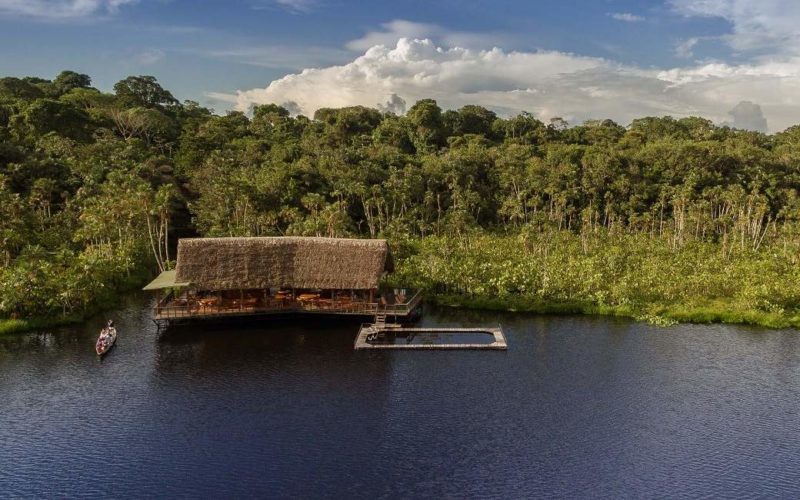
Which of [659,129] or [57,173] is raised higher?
[659,129]

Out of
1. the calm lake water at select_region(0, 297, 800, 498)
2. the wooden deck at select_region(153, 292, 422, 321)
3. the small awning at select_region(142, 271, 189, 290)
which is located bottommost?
the calm lake water at select_region(0, 297, 800, 498)

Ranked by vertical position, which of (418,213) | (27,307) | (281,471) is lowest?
(281,471)

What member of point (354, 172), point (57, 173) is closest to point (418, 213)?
point (354, 172)

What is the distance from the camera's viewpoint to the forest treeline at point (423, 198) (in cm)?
5006

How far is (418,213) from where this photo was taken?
79.7 m

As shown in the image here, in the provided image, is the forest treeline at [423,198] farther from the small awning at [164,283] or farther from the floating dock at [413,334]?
the floating dock at [413,334]

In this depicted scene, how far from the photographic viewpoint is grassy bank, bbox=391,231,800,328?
46.1 meters

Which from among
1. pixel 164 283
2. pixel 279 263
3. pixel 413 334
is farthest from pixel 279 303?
pixel 413 334

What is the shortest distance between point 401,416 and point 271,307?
18.0 metres

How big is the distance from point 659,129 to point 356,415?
106947mm

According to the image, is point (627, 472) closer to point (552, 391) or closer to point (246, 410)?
point (552, 391)

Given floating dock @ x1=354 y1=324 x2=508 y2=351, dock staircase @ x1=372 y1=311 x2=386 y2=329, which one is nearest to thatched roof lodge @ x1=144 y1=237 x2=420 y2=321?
dock staircase @ x1=372 y1=311 x2=386 y2=329

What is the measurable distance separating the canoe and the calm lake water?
1.78ft

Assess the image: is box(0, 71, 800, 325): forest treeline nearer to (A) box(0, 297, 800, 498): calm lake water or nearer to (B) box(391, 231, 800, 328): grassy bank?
(B) box(391, 231, 800, 328): grassy bank
